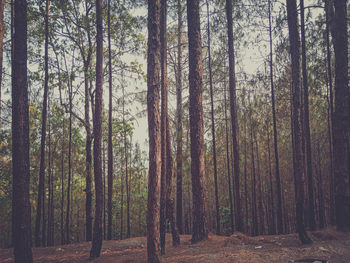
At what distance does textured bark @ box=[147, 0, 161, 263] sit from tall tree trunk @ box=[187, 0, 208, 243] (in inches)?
93.4

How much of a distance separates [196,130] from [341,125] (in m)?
5.27

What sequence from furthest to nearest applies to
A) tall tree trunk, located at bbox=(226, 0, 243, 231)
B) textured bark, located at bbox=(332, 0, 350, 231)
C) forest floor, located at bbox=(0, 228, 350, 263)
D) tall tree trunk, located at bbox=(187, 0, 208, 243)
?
tall tree trunk, located at bbox=(226, 0, 243, 231) < textured bark, located at bbox=(332, 0, 350, 231) < tall tree trunk, located at bbox=(187, 0, 208, 243) < forest floor, located at bbox=(0, 228, 350, 263)

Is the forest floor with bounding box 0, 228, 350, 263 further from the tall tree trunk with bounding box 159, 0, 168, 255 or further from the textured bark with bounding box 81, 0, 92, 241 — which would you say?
the textured bark with bounding box 81, 0, 92, 241

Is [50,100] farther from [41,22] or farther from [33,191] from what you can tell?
[33,191]

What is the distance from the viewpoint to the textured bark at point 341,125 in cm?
854

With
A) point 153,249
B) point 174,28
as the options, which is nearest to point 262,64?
point 174,28

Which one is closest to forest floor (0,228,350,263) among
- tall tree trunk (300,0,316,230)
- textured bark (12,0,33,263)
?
tall tree trunk (300,0,316,230)

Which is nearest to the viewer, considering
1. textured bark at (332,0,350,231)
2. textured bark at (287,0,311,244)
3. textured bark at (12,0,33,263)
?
textured bark at (12,0,33,263)

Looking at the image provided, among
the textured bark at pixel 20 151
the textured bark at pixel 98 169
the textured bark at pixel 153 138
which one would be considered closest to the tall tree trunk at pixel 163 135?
the textured bark at pixel 153 138

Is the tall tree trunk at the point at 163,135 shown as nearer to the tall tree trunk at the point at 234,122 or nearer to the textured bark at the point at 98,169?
the textured bark at the point at 98,169

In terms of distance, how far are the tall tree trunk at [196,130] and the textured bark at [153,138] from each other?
2371 mm

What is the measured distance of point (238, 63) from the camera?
44.9 feet

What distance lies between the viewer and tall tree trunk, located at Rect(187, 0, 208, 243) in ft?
25.7

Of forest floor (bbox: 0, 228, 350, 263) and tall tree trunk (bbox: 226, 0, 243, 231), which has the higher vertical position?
tall tree trunk (bbox: 226, 0, 243, 231)
